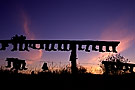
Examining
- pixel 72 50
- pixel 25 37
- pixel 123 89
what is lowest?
pixel 123 89

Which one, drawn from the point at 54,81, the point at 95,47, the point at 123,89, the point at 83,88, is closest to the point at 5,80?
the point at 54,81

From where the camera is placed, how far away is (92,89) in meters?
6.61

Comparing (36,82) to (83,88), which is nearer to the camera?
(83,88)

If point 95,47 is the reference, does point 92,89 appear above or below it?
below

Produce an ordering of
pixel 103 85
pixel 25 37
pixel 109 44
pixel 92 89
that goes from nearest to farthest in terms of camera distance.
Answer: pixel 92 89, pixel 103 85, pixel 109 44, pixel 25 37

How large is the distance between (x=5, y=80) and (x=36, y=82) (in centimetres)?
129

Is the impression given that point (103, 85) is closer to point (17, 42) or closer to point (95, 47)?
point (95, 47)

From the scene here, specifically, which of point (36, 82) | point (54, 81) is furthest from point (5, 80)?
point (54, 81)

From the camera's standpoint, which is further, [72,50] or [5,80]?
[72,50]

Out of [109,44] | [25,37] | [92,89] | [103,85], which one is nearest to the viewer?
[92,89]

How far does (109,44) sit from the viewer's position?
11078mm

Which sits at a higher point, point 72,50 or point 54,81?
point 72,50

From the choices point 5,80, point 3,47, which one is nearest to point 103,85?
point 5,80

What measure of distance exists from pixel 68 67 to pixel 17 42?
362 centimetres
